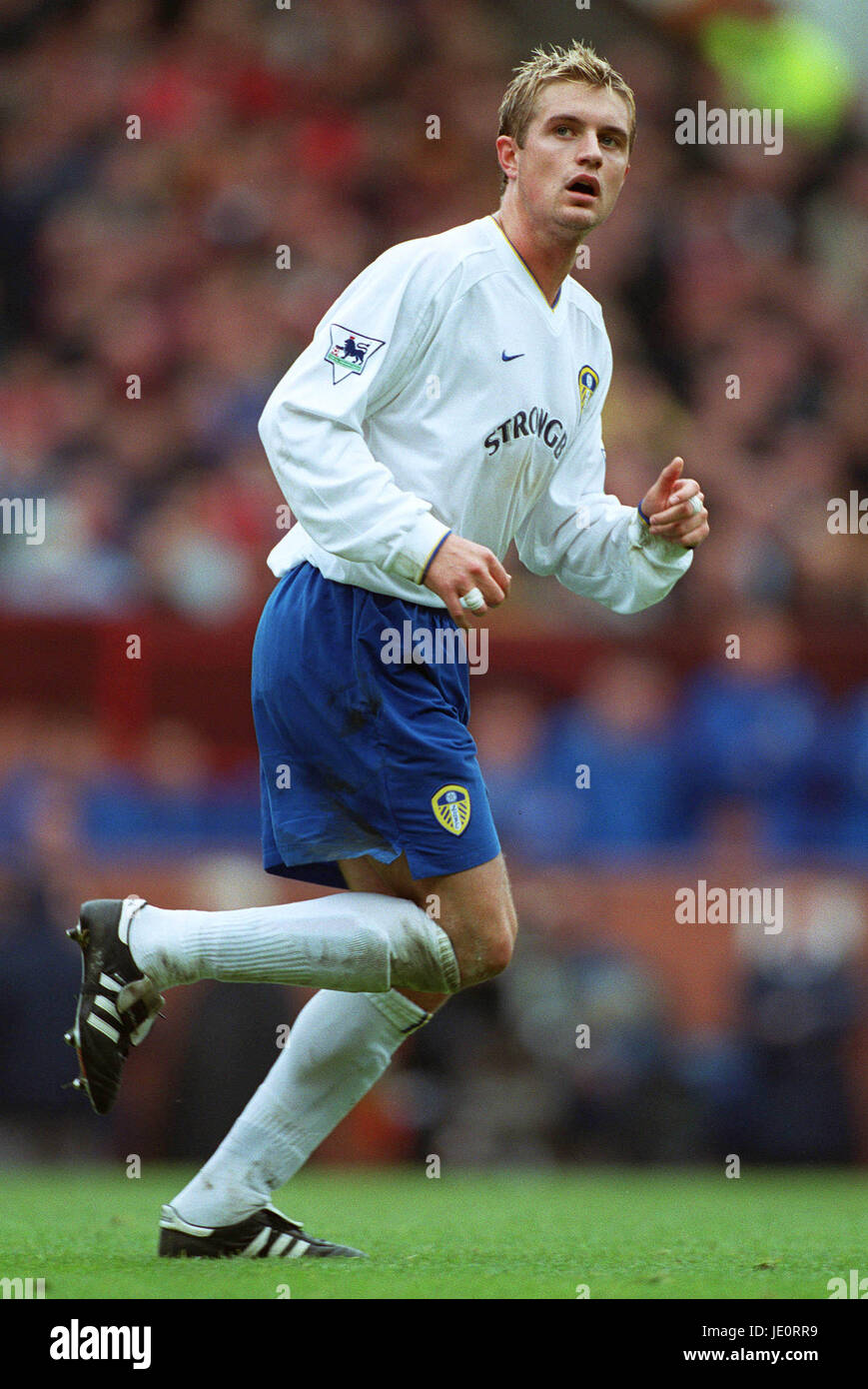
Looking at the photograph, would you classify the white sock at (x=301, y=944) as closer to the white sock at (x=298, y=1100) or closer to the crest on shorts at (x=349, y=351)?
the white sock at (x=298, y=1100)

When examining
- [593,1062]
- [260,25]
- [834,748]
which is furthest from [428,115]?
[593,1062]

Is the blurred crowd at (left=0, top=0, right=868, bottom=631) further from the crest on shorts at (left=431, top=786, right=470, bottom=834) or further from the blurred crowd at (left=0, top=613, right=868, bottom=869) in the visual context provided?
the crest on shorts at (left=431, top=786, right=470, bottom=834)

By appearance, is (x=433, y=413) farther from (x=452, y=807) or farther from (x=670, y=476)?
(x=452, y=807)

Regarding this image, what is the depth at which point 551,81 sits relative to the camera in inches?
175

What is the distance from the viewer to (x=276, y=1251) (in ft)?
14.9

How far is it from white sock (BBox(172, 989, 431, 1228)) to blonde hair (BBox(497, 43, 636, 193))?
2071mm

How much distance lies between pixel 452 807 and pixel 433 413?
0.89 metres

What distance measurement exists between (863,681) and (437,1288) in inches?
298

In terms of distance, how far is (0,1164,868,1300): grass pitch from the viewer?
3.97 meters

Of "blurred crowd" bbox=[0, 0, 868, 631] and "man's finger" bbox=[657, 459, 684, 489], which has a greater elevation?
"blurred crowd" bbox=[0, 0, 868, 631]

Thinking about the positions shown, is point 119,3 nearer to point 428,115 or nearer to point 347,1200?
point 428,115

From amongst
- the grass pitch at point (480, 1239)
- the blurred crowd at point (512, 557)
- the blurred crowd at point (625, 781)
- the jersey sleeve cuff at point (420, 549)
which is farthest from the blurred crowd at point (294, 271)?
the jersey sleeve cuff at point (420, 549)

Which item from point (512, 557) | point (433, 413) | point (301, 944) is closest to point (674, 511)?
point (433, 413)

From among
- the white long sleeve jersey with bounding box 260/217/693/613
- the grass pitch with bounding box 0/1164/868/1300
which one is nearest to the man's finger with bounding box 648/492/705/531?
the white long sleeve jersey with bounding box 260/217/693/613
